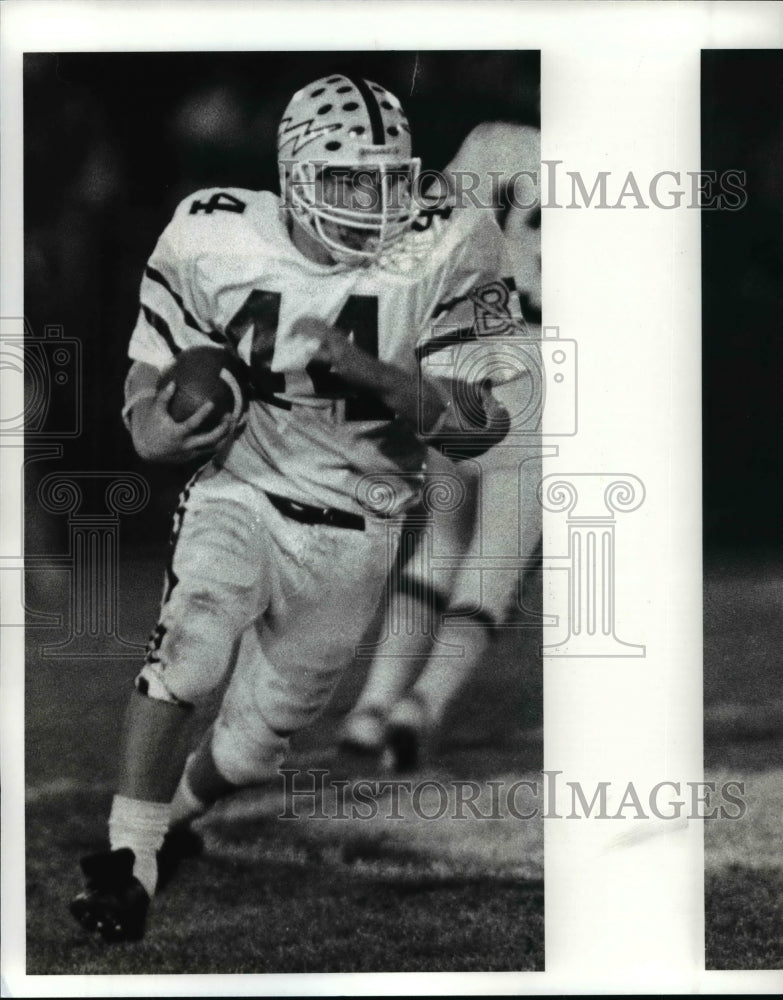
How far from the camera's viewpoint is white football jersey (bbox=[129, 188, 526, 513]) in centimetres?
409

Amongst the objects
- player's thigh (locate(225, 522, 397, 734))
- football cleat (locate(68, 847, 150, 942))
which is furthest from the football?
football cleat (locate(68, 847, 150, 942))

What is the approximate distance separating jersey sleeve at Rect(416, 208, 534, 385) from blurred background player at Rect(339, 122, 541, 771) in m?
0.04

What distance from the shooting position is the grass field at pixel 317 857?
4.11 metres

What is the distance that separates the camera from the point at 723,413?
4125mm

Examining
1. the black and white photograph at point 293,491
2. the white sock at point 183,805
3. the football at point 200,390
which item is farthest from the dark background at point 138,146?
the white sock at point 183,805

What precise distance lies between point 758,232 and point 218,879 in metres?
2.31

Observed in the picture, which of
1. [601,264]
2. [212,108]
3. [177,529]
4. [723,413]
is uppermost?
[212,108]

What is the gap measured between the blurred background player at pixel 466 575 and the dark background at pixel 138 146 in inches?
9.1

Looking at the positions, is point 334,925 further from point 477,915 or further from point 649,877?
point 649,877

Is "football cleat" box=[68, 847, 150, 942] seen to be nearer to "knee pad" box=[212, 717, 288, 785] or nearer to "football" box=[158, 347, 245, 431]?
"knee pad" box=[212, 717, 288, 785]

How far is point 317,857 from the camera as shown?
4.12m

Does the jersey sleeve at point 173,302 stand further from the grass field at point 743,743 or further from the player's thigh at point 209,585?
the grass field at point 743,743

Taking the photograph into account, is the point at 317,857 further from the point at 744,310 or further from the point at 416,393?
the point at 744,310

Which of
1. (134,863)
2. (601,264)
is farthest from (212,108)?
(134,863)
